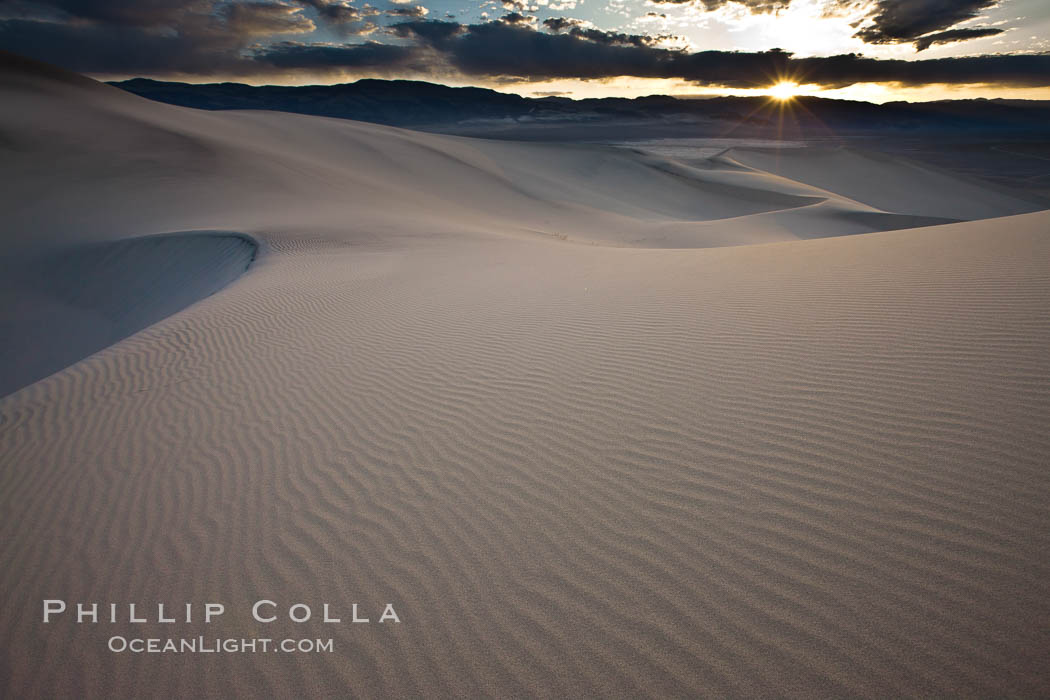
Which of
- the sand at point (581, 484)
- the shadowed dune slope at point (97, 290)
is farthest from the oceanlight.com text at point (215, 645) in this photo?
the shadowed dune slope at point (97, 290)

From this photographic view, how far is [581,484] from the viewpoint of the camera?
2.81 meters

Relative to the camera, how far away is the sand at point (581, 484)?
1.96 meters

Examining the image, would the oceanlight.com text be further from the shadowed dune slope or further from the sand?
the shadowed dune slope

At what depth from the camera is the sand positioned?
1.96 meters

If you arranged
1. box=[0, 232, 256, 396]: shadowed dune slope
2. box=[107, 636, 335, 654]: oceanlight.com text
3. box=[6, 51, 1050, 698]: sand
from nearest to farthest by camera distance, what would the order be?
1. box=[6, 51, 1050, 698]: sand
2. box=[107, 636, 335, 654]: oceanlight.com text
3. box=[0, 232, 256, 396]: shadowed dune slope

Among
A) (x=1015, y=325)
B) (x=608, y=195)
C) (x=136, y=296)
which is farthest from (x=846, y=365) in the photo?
(x=608, y=195)

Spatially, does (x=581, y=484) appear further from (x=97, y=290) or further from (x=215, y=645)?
(x=97, y=290)

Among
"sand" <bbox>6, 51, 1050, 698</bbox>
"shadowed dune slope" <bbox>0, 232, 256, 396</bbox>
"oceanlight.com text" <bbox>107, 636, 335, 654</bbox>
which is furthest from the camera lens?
"shadowed dune slope" <bbox>0, 232, 256, 396</bbox>

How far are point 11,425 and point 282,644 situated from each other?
3.74 metres

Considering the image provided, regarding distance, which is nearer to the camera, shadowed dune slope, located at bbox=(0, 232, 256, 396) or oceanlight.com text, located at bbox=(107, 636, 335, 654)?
oceanlight.com text, located at bbox=(107, 636, 335, 654)

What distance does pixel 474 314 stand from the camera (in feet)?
19.1

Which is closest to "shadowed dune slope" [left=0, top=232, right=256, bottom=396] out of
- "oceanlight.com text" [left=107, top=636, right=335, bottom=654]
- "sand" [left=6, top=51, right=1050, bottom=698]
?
"sand" [left=6, top=51, right=1050, bottom=698]

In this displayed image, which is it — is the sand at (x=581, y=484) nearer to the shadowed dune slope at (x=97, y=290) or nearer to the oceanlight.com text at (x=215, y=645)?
the oceanlight.com text at (x=215, y=645)

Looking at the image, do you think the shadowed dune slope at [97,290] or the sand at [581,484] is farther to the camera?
the shadowed dune slope at [97,290]
